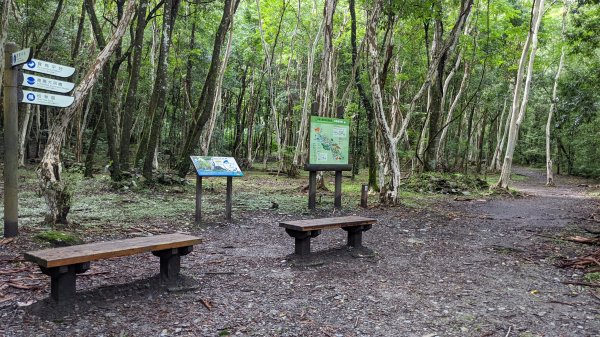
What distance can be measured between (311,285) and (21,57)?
4911mm

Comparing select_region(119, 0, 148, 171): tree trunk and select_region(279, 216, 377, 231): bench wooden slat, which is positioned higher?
select_region(119, 0, 148, 171): tree trunk

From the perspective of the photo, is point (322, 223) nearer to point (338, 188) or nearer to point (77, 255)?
point (77, 255)

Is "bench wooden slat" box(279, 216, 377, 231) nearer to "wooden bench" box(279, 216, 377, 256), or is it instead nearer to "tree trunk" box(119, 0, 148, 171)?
"wooden bench" box(279, 216, 377, 256)

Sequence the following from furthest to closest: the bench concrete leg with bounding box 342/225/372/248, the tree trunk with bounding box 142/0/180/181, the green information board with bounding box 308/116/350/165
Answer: the tree trunk with bounding box 142/0/180/181, the green information board with bounding box 308/116/350/165, the bench concrete leg with bounding box 342/225/372/248

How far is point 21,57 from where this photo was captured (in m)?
5.61

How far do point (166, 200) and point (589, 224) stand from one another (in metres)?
10.4

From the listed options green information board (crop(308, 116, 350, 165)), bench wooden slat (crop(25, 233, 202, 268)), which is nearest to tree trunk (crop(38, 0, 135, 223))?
bench wooden slat (crop(25, 233, 202, 268))

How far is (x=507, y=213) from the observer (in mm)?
11609

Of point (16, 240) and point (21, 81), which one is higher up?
point (21, 81)

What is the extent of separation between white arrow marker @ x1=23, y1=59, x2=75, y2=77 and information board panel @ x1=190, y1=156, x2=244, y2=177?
9.36 feet

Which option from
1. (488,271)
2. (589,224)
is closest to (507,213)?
A: (589,224)

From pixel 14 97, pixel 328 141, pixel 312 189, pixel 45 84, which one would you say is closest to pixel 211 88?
pixel 328 141

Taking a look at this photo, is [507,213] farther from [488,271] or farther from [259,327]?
[259,327]

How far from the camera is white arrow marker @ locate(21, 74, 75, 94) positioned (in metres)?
5.71
